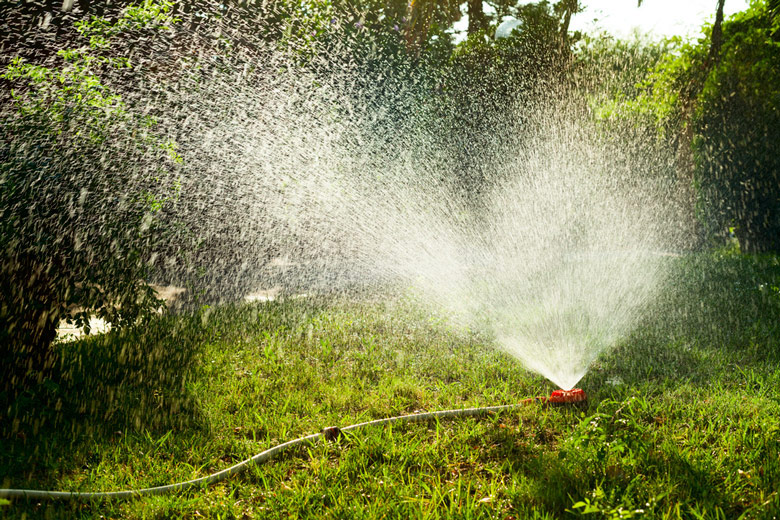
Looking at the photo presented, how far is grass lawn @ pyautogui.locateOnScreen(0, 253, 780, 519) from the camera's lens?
87.7 inches

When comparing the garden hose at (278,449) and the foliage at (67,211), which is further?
the foliage at (67,211)

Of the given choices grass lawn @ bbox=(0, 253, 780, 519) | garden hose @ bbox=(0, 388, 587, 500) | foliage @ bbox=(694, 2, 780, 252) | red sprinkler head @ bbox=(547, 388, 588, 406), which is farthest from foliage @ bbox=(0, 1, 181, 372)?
foliage @ bbox=(694, 2, 780, 252)

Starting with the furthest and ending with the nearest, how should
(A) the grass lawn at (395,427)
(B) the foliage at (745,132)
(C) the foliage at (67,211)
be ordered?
(B) the foliage at (745,132), (C) the foliage at (67,211), (A) the grass lawn at (395,427)

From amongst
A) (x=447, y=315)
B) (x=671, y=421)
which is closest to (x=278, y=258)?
(x=447, y=315)

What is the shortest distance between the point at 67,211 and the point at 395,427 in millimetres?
2326

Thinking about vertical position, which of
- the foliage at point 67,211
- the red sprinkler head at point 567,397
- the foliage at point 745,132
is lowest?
the red sprinkler head at point 567,397

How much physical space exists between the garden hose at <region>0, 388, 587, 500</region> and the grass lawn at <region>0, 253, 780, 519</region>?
2.0 inches

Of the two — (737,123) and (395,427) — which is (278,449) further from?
(737,123)

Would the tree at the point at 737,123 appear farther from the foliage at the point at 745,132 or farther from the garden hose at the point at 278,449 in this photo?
the garden hose at the point at 278,449

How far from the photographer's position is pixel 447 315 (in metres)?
5.37

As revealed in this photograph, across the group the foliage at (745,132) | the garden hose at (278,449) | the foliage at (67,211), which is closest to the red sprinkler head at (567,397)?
the garden hose at (278,449)

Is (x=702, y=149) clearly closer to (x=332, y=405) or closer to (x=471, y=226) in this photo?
(x=471, y=226)

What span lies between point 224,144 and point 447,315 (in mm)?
3497

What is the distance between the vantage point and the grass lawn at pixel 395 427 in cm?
223
